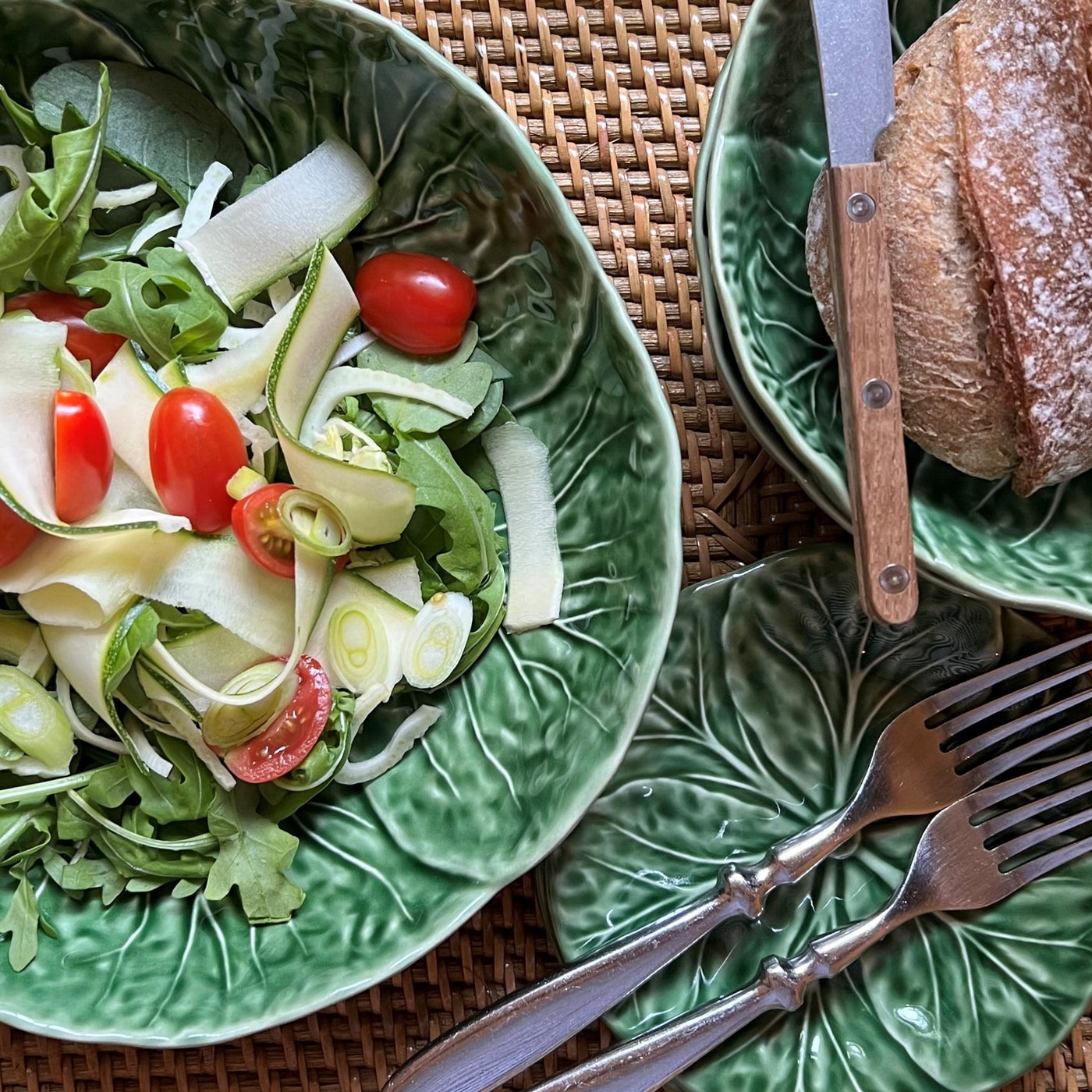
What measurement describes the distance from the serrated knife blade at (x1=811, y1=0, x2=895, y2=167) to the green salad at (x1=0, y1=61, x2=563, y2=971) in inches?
17.9

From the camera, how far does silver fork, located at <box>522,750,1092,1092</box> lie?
126 centimetres

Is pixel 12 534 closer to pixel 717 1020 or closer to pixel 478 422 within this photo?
pixel 478 422

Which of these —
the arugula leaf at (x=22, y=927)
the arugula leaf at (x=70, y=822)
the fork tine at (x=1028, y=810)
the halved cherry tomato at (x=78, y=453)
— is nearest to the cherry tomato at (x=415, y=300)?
the halved cherry tomato at (x=78, y=453)

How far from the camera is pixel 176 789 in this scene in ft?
4.12

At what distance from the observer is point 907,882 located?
1.33 m

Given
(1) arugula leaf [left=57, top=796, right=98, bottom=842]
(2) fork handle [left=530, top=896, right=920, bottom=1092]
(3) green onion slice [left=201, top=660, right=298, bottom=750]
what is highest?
(3) green onion slice [left=201, top=660, right=298, bottom=750]

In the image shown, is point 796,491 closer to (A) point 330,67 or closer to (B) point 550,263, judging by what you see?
(B) point 550,263

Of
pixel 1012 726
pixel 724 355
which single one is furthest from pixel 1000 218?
pixel 1012 726

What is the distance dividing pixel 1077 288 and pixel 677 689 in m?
0.65

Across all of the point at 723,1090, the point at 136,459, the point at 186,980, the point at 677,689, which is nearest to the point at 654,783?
the point at 677,689

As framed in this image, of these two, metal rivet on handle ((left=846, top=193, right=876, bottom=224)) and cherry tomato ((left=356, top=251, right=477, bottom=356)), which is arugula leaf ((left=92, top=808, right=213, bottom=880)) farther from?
metal rivet on handle ((left=846, top=193, right=876, bottom=224))

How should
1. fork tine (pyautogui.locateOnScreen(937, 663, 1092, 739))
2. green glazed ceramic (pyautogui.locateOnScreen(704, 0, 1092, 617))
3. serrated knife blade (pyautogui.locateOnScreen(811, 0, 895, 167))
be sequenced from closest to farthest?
1. serrated knife blade (pyautogui.locateOnScreen(811, 0, 895, 167))
2. green glazed ceramic (pyautogui.locateOnScreen(704, 0, 1092, 617))
3. fork tine (pyautogui.locateOnScreen(937, 663, 1092, 739))

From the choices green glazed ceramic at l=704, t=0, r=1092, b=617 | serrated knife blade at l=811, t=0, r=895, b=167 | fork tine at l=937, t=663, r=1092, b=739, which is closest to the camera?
serrated knife blade at l=811, t=0, r=895, b=167

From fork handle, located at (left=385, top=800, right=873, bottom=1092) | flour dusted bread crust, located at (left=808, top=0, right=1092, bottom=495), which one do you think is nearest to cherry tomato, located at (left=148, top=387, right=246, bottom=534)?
fork handle, located at (left=385, top=800, right=873, bottom=1092)
